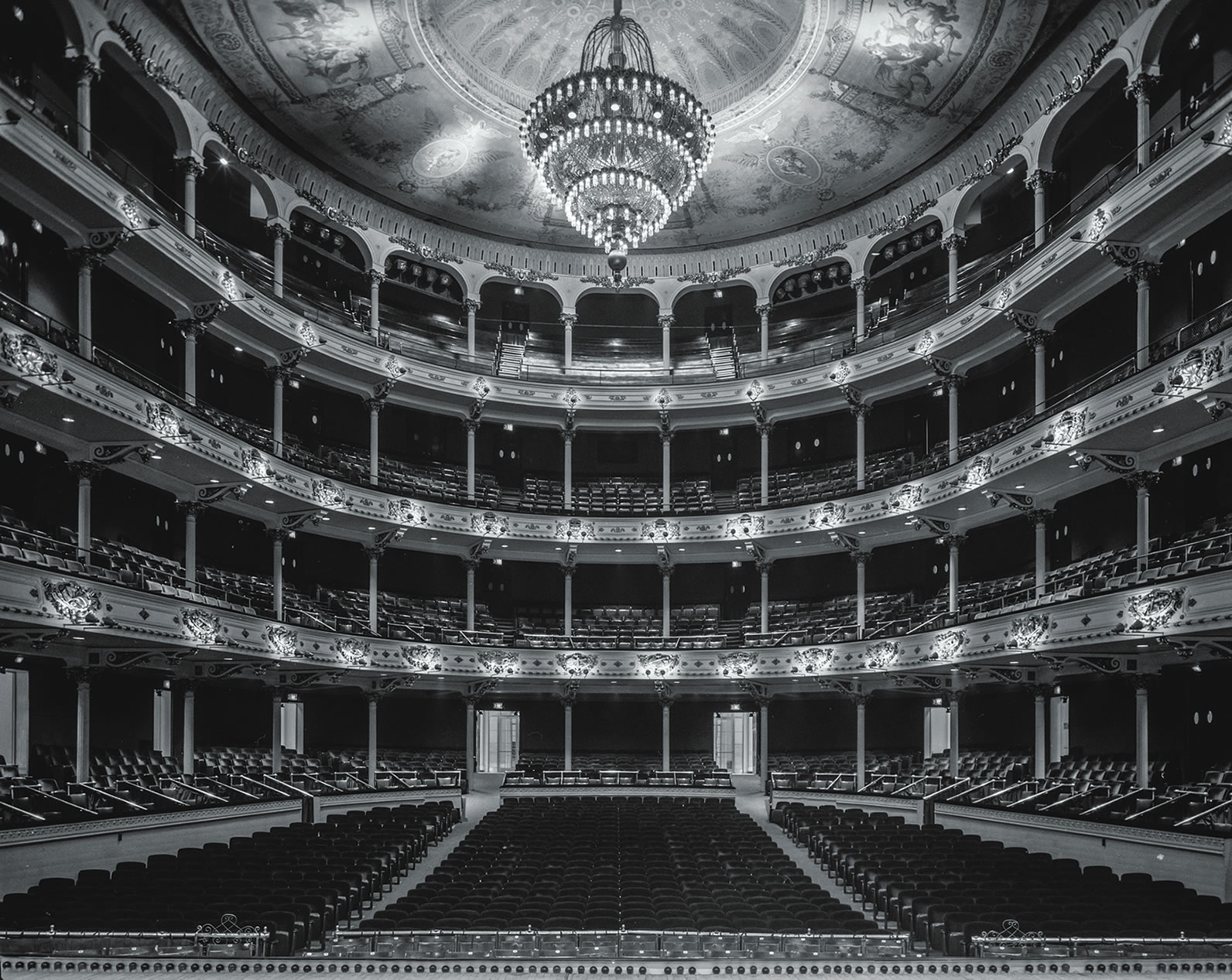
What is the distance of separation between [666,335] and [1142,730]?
21.3 meters

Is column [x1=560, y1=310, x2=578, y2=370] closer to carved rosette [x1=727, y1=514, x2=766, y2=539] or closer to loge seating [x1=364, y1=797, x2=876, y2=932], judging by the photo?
carved rosette [x1=727, y1=514, x2=766, y2=539]

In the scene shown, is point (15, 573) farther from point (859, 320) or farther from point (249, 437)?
point (859, 320)

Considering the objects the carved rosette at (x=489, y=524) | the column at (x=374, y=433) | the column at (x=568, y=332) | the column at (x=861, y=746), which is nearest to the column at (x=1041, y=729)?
the column at (x=861, y=746)

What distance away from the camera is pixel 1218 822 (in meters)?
18.4

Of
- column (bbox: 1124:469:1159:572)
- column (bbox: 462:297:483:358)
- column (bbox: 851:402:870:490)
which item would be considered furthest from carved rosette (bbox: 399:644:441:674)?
column (bbox: 1124:469:1159:572)

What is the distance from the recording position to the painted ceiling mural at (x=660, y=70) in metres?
26.2

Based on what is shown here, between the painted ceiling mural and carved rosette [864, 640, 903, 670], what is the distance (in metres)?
14.0

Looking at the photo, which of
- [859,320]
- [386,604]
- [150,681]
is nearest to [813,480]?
[859,320]

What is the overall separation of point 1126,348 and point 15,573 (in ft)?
78.3

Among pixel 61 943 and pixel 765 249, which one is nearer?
pixel 61 943

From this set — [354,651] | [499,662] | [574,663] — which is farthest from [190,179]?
[574,663]

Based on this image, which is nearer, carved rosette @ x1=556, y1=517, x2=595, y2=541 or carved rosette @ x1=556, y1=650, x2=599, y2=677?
carved rosette @ x1=556, y1=650, x2=599, y2=677

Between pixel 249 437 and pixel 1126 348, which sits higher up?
pixel 1126 348

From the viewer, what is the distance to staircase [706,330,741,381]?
126 feet
